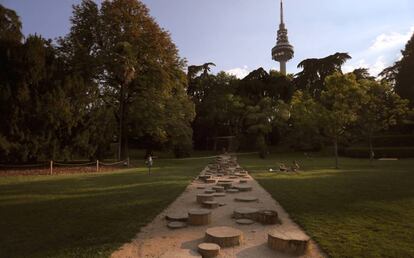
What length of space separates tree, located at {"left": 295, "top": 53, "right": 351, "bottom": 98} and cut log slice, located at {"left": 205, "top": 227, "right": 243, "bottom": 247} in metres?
42.7

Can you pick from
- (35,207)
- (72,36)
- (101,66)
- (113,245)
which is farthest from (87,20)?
(113,245)

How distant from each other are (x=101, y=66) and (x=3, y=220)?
19485 millimetres

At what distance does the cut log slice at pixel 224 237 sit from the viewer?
5.55 meters

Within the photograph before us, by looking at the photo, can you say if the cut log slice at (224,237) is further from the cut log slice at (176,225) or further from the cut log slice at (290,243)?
the cut log slice at (176,225)

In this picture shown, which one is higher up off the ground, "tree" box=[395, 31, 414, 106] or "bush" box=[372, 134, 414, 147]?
"tree" box=[395, 31, 414, 106]

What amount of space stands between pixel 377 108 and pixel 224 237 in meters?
24.2

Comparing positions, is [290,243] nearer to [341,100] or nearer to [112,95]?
[341,100]

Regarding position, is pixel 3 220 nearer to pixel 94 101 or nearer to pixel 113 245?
pixel 113 245

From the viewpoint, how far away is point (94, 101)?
24125 mm

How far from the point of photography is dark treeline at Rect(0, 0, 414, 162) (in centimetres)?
2006

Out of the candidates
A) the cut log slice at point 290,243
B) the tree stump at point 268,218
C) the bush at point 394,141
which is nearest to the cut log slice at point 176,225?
the tree stump at point 268,218

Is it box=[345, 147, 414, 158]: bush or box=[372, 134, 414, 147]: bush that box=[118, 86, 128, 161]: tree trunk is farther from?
box=[372, 134, 414, 147]: bush

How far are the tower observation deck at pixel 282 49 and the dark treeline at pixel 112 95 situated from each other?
53177 mm

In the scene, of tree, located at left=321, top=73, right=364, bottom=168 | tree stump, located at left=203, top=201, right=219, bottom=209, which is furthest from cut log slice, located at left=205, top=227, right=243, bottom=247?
tree, located at left=321, top=73, right=364, bottom=168
